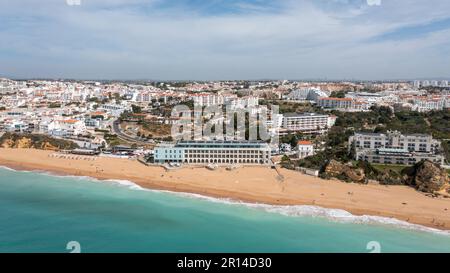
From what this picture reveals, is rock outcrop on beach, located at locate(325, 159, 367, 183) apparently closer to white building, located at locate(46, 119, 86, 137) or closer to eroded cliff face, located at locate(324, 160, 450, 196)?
eroded cliff face, located at locate(324, 160, 450, 196)

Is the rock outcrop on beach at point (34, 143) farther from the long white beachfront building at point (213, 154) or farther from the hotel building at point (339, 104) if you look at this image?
the hotel building at point (339, 104)

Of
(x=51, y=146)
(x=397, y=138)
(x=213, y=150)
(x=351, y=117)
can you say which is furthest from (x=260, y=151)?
(x=351, y=117)

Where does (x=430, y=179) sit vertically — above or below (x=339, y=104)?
below

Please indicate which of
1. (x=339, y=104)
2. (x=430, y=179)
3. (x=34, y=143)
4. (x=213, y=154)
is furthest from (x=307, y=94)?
(x=430, y=179)

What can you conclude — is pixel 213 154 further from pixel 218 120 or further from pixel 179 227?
pixel 218 120

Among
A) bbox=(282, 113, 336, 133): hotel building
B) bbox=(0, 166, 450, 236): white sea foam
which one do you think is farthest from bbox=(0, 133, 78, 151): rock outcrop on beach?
bbox=(282, 113, 336, 133): hotel building

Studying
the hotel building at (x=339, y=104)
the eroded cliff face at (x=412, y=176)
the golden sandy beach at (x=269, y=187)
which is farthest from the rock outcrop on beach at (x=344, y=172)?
the hotel building at (x=339, y=104)

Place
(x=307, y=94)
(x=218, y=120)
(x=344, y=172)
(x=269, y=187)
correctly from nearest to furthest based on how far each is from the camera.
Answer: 1. (x=269, y=187)
2. (x=344, y=172)
3. (x=218, y=120)
4. (x=307, y=94)
